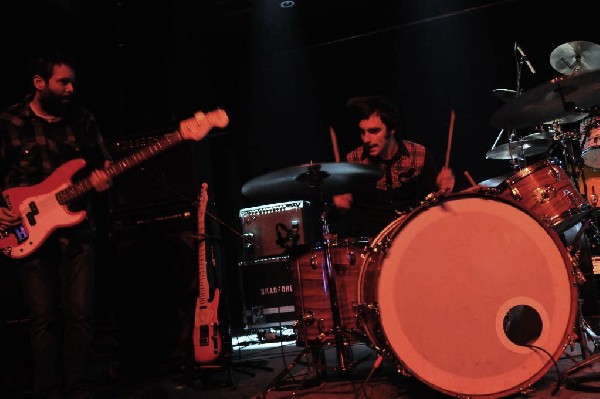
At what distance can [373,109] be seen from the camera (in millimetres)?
4031

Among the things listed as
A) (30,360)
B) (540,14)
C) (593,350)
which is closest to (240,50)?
(540,14)

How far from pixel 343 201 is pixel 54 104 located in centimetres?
202

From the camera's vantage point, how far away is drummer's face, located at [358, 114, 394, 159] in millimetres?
3957

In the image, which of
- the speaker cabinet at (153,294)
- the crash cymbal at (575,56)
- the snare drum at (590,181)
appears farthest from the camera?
the snare drum at (590,181)

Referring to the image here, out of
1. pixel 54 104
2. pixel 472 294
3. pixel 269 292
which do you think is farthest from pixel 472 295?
pixel 269 292

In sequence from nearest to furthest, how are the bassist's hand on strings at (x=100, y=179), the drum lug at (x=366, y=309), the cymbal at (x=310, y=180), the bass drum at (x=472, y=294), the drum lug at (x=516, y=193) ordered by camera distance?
the bass drum at (x=472, y=294)
the drum lug at (x=366, y=309)
the drum lug at (x=516, y=193)
the cymbal at (x=310, y=180)
the bassist's hand on strings at (x=100, y=179)

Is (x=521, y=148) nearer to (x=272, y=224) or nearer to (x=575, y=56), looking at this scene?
(x=575, y=56)

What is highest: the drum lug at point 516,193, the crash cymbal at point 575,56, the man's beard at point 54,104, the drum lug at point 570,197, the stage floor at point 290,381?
the crash cymbal at point 575,56

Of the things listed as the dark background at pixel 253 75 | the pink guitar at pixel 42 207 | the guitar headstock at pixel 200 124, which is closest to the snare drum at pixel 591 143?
the dark background at pixel 253 75

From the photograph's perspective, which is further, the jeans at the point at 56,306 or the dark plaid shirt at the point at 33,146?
the dark plaid shirt at the point at 33,146

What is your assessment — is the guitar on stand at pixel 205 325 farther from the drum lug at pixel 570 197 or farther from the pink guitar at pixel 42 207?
the drum lug at pixel 570 197

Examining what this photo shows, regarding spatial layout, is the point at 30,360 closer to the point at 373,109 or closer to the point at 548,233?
the point at 373,109

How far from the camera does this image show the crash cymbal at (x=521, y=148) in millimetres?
4492

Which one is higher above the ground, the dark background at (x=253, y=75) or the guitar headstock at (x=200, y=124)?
the dark background at (x=253, y=75)
